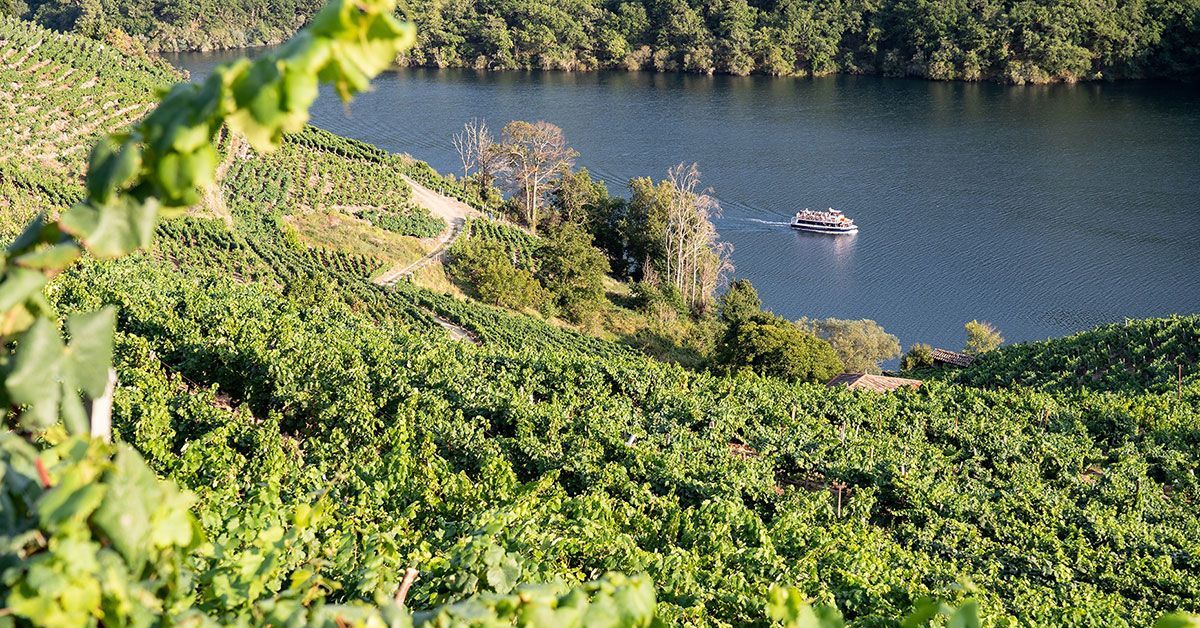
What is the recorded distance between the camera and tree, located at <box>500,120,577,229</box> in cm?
4447

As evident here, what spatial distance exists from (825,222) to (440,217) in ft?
56.4

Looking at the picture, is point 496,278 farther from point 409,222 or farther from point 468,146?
point 468,146

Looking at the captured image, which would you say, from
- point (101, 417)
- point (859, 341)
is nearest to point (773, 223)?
point (859, 341)

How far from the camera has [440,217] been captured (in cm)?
4203

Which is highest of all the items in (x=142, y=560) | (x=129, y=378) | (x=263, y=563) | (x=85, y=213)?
(x=85, y=213)

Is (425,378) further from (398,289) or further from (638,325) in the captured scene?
(638,325)

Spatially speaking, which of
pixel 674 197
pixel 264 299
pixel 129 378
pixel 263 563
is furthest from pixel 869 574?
pixel 674 197

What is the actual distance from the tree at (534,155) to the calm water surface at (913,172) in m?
6.13

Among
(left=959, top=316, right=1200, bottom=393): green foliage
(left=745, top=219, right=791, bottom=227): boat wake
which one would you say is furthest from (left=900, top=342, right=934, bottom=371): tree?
(left=745, top=219, right=791, bottom=227): boat wake

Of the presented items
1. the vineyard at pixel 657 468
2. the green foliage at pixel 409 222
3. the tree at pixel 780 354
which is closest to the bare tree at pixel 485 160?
the green foliage at pixel 409 222

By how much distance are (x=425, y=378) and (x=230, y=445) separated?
3479mm

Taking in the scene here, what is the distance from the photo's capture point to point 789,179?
52000 millimetres

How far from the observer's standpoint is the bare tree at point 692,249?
39344 millimetres

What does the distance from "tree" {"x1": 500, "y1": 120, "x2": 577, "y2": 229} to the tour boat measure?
36.1ft
